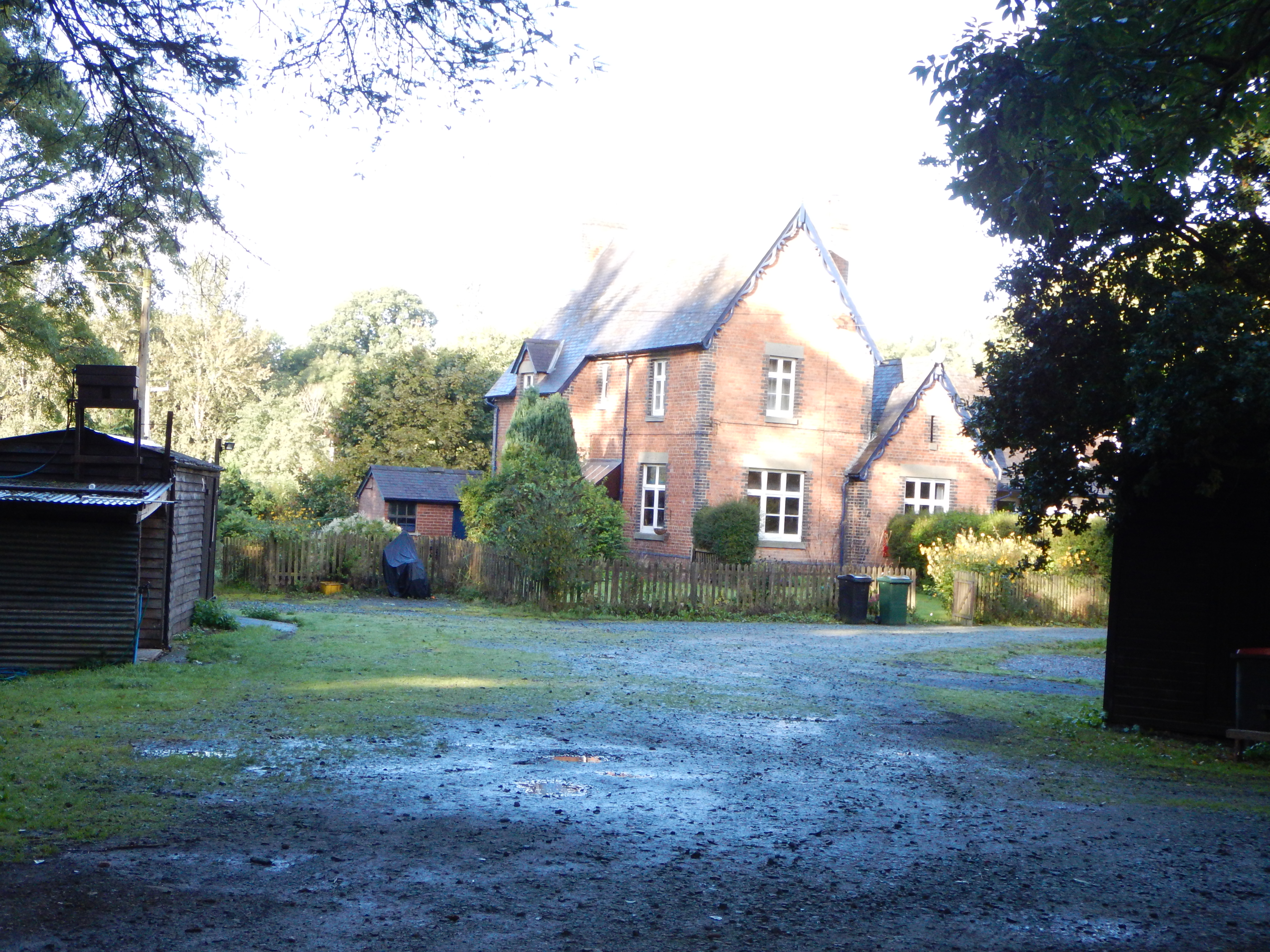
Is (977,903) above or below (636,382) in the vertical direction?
below

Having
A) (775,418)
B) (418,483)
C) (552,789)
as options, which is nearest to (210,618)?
(552,789)

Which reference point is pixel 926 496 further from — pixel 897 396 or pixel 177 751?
pixel 177 751

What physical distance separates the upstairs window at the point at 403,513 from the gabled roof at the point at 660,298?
5.64 meters

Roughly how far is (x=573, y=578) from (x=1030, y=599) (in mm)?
11353

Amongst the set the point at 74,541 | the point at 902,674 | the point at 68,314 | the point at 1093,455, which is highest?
the point at 68,314

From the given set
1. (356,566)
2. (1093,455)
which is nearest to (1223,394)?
(1093,455)

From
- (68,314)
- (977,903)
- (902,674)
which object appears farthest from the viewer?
(68,314)

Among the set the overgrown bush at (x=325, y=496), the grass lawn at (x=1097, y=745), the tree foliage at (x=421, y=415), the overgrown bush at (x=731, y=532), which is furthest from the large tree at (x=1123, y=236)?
the tree foliage at (x=421, y=415)

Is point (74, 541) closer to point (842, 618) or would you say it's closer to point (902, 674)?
point (902, 674)

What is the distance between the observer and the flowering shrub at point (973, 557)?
30.4 m

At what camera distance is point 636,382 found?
3806cm

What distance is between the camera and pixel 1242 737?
11.8 metres

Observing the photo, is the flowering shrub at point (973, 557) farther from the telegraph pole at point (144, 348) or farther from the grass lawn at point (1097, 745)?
the telegraph pole at point (144, 348)

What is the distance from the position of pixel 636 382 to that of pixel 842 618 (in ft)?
39.5
